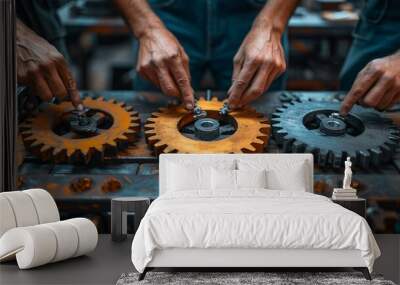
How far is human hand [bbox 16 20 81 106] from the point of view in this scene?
4.04m

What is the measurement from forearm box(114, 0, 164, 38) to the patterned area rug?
140 centimetres

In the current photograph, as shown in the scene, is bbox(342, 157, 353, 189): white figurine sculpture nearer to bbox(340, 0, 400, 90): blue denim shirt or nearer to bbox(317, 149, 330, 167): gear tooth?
bbox(317, 149, 330, 167): gear tooth

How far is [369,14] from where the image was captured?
4.32m

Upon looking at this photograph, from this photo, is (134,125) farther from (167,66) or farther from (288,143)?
(288,143)

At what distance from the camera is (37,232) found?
3.20 m

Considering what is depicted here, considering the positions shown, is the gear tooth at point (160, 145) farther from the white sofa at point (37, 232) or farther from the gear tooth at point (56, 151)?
the white sofa at point (37, 232)

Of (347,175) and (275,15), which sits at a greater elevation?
(275,15)

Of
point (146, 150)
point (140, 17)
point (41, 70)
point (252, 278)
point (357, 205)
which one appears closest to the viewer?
point (252, 278)

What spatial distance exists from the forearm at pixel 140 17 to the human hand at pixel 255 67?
450mm

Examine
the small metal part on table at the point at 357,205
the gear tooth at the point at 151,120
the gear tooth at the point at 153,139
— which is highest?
the gear tooth at the point at 151,120

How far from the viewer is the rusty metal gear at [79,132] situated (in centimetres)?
385

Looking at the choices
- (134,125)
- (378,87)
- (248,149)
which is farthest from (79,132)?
(378,87)

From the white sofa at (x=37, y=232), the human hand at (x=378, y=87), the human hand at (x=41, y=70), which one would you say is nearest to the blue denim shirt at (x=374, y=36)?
the human hand at (x=378, y=87)

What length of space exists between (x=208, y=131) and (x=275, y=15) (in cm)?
73
